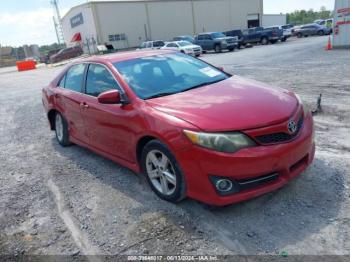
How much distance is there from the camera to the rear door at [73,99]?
201 inches

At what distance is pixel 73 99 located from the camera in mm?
5188

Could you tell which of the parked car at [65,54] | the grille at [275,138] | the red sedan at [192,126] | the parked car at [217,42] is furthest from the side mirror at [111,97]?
the parked car at [65,54]

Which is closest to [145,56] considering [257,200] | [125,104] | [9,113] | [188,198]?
[125,104]

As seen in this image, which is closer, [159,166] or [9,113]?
[159,166]

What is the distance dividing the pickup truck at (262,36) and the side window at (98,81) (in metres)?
32.3

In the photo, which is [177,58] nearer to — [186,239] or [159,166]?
[159,166]

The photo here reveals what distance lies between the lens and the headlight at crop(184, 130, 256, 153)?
123 inches

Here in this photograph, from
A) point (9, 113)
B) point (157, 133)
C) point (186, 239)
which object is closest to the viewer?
point (186, 239)

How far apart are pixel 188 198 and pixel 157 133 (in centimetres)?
85

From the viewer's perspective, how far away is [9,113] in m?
10.5

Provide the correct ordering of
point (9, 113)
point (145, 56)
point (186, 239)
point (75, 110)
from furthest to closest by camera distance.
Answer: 1. point (9, 113)
2. point (75, 110)
3. point (145, 56)
4. point (186, 239)

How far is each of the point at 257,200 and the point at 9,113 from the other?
30.2ft

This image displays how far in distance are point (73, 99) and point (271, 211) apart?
3307mm

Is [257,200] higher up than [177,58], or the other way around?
[177,58]
